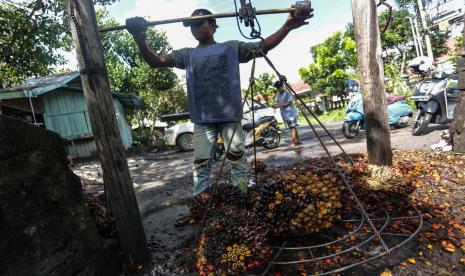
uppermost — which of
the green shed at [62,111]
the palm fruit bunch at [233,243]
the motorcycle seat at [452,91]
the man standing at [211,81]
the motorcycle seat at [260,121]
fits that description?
the green shed at [62,111]

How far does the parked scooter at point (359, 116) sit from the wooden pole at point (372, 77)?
4.33 meters

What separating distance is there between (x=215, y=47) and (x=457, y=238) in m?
2.75

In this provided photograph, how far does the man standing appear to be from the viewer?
2826 millimetres

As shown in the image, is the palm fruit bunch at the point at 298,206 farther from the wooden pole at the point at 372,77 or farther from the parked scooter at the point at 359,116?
the parked scooter at the point at 359,116

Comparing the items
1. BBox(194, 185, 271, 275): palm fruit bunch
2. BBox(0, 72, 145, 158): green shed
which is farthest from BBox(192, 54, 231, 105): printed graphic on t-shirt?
BBox(0, 72, 145, 158): green shed

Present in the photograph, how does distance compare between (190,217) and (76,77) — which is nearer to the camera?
(190,217)

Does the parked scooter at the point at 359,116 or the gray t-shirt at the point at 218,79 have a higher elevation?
the gray t-shirt at the point at 218,79

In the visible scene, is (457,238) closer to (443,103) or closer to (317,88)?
(443,103)

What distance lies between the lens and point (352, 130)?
27.8 feet

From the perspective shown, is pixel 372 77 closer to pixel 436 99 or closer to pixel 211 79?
pixel 211 79

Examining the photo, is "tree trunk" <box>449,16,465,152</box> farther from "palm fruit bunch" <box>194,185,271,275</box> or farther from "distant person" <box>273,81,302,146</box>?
"palm fruit bunch" <box>194,185,271,275</box>

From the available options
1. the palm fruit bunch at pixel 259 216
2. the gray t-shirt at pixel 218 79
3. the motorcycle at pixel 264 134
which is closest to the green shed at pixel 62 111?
the motorcycle at pixel 264 134

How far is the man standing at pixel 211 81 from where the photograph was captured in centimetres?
283

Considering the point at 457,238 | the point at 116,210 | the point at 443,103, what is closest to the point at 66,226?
the point at 116,210
